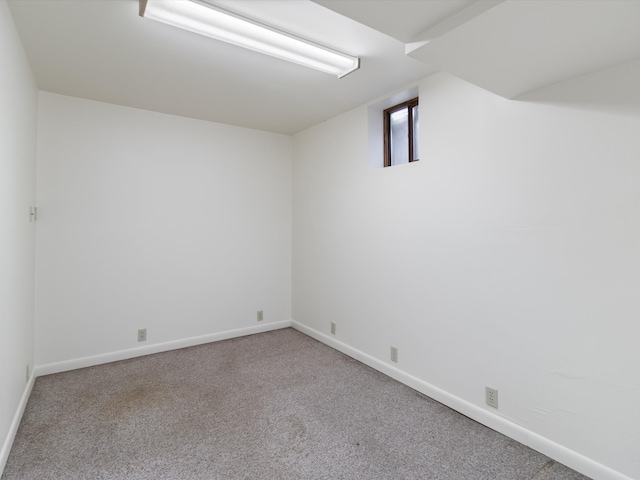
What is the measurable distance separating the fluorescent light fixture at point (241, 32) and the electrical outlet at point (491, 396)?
2388mm

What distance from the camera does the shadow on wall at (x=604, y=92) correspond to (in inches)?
64.7

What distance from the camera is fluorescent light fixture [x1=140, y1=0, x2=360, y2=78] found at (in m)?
1.79

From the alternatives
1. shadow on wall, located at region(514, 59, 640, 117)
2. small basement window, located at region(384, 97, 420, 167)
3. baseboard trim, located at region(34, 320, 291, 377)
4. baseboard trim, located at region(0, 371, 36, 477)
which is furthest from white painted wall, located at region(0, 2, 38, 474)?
shadow on wall, located at region(514, 59, 640, 117)

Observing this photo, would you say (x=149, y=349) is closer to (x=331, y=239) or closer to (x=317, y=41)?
(x=331, y=239)

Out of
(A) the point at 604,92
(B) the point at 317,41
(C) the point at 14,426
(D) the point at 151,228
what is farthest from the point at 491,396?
(D) the point at 151,228

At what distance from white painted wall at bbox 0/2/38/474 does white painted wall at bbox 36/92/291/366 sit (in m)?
0.31

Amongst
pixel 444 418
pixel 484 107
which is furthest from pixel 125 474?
pixel 484 107

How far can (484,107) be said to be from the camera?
7.46ft

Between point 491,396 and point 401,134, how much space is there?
7.43 feet

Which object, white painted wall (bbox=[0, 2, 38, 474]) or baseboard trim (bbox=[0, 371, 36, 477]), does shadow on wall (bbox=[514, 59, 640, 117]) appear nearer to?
white painted wall (bbox=[0, 2, 38, 474])

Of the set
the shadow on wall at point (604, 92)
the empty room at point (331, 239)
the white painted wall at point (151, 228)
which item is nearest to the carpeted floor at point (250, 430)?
the empty room at point (331, 239)

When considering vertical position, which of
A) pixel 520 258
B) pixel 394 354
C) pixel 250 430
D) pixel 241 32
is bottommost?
pixel 250 430

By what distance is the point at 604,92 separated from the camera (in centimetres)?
174

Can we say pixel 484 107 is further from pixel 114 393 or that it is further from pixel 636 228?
pixel 114 393
